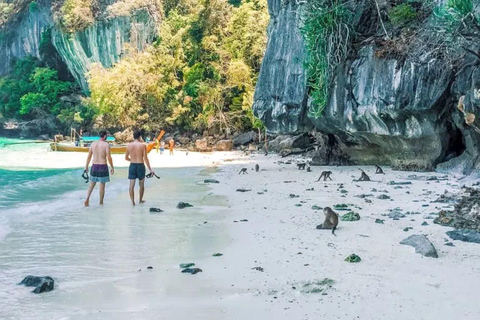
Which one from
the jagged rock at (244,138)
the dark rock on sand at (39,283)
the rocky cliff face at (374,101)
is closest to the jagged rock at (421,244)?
the dark rock on sand at (39,283)

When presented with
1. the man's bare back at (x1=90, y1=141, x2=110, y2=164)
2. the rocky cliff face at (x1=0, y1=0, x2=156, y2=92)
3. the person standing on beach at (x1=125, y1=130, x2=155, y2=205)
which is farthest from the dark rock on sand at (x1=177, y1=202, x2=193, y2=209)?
the rocky cliff face at (x1=0, y1=0, x2=156, y2=92)

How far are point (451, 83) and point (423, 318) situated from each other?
1070 cm

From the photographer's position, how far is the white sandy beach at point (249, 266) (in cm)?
420

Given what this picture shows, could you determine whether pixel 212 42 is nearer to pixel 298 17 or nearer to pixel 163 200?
pixel 298 17

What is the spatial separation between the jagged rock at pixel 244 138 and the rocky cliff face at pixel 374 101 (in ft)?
38.2

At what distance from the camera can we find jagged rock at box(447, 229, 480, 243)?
6004 mm

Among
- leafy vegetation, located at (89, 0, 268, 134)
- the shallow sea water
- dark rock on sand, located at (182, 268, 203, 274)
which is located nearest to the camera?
the shallow sea water

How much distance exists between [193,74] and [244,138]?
765cm

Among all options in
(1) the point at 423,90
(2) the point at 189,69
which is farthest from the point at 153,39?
(1) the point at 423,90

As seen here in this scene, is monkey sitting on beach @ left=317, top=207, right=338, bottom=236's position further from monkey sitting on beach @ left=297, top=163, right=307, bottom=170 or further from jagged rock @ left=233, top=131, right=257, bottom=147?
jagged rock @ left=233, top=131, right=257, bottom=147

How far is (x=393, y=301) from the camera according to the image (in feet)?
14.0

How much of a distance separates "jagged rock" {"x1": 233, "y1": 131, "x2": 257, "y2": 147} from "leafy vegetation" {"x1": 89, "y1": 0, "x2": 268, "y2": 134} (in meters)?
0.88

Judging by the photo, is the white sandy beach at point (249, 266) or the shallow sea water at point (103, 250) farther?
the shallow sea water at point (103, 250)

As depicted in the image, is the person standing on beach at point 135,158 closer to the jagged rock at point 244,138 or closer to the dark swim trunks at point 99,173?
the dark swim trunks at point 99,173
